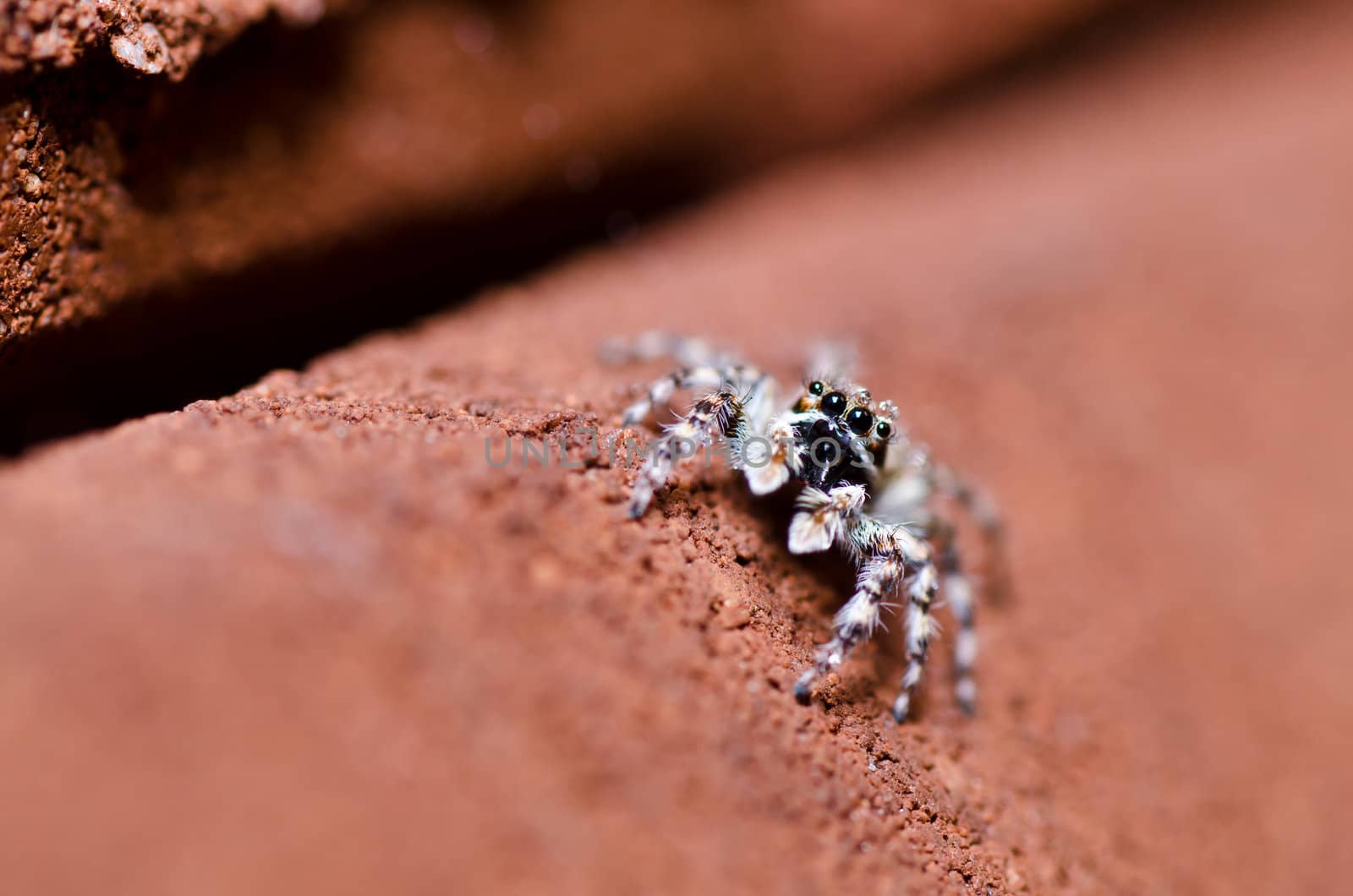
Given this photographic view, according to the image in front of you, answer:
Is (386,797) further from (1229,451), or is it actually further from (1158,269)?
(1158,269)

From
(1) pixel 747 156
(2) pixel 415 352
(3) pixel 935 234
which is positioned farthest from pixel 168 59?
(3) pixel 935 234

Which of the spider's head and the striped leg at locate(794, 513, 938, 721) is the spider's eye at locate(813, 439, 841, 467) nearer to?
the spider's head

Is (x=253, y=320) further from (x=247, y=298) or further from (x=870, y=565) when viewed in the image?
(x=870, y=565)

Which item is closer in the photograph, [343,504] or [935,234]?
[343,504]

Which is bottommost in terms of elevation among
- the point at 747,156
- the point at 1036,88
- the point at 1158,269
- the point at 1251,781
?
the point at 1251,781

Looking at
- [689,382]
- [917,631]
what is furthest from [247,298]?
[917,631]

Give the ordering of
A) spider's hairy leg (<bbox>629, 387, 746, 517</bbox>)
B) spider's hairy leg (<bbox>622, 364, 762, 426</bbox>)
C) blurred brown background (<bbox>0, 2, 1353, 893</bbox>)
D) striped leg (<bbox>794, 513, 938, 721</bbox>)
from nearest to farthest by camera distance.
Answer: blurred brown background (<bbox>0, 2, 1353, 893</bbox>)
spider's hairy leg (<bbox>629, 387, 746, 517</bbox>)
striped leg (<bbox>794, 513, 938, 721</bbox>)
spider's hairy leg (<bbox>622, 364, 762, 426</bbox>)

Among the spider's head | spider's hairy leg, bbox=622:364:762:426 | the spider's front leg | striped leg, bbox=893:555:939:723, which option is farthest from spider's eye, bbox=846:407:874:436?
striped leg, bbox=893:555:939:723
